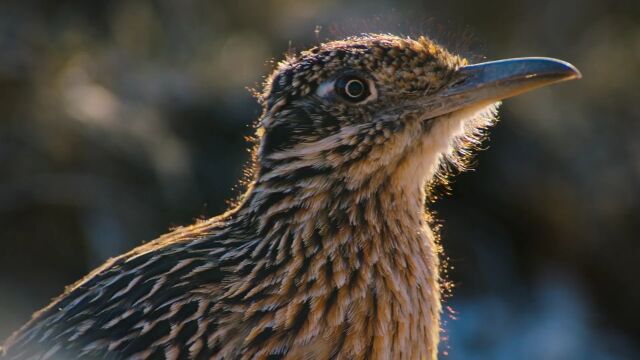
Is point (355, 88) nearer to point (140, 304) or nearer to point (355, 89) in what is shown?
point (355, 89)

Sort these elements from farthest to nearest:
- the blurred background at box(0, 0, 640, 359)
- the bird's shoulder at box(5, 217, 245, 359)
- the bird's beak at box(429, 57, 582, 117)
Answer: the blurred background at box(0, 0, 640, 359)
the bird's beak at box(429, 57, 582, 117)
the bird's shoulder at box(5, 217, 245, 359)

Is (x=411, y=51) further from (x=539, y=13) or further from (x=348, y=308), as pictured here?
(x=539, y=13)

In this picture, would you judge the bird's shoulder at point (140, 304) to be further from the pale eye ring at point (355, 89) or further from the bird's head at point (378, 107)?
the pale eye ring at point (355, 89)

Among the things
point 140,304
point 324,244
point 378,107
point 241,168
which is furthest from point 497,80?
point 241,168

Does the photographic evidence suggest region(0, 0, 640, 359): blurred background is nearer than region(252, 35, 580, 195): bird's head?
No

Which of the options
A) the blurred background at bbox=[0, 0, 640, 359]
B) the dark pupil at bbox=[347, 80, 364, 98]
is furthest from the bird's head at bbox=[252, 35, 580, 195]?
the blurred background at bbox=[0, 0, 640, 359]

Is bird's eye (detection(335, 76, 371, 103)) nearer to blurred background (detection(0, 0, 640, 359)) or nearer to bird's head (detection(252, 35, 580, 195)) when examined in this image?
bird's head (detection(252, 35, 580, 195))

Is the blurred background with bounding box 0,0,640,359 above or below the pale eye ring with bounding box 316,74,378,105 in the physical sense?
above

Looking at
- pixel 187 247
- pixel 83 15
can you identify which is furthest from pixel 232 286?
pixel 83 15
